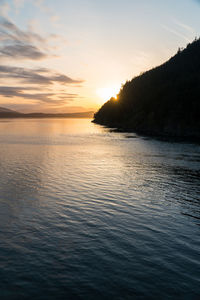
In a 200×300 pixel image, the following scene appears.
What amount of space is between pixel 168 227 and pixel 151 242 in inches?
156

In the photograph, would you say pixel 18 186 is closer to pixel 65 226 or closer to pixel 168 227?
pixel 65 226

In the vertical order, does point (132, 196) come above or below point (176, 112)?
below

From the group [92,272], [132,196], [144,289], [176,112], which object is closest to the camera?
[144,289]

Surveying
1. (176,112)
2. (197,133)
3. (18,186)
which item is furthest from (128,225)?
(176,112)

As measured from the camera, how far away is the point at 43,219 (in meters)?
26.4

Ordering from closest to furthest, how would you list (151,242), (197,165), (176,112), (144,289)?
(144,289), (151,242), (197,165), (176,112)

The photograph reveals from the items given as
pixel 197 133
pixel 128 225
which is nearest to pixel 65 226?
pixel 128 225

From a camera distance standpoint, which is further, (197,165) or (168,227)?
(197,165)

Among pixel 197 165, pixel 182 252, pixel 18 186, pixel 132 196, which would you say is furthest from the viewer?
pixel 197 165

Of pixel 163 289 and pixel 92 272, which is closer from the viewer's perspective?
pixel 163 289

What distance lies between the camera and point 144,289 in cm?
1600

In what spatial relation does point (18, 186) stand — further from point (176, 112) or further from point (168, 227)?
point (176, 112)

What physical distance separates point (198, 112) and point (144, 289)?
5455 inches

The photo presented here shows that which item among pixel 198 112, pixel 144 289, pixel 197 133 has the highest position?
pixel 198 112
